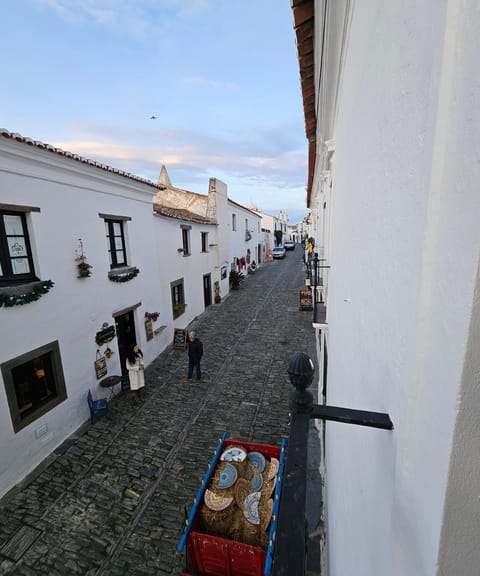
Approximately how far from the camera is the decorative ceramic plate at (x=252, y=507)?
162 inches

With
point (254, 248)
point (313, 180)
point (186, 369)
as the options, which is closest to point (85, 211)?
point (186, 369)

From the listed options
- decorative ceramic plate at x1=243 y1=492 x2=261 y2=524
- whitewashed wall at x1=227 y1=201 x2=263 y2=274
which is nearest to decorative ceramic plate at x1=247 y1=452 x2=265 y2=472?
decorative ceramic plate at x1=243 y1=492 x2=261 y2=524

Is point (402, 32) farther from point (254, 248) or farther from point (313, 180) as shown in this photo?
point (254, 248)

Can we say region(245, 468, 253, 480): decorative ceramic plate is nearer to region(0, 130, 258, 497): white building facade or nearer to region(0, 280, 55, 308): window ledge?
region(0, 130, 258, 497): white building facade

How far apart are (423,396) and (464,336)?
31 cm

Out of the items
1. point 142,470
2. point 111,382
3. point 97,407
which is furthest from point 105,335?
point 142,470

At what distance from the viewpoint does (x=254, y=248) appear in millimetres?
31531

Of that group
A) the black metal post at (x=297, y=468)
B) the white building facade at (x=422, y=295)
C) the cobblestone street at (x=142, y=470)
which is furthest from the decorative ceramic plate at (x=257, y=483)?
the black metal post at (x=297, y=468)

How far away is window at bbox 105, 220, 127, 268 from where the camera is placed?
834 cm

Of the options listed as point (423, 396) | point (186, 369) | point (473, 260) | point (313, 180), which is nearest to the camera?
point (473, 260)

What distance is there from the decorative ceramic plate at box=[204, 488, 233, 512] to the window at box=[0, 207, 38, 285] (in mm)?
5179

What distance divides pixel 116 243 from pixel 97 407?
14.5 feet

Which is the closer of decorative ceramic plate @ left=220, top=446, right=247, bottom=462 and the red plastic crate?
the red plastic crate

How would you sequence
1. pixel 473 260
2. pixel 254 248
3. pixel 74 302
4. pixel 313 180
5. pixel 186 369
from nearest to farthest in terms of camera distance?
pixel 473 260, pixel 74 302, pixel 186 369, pixel 313 180, pixel 254 248
